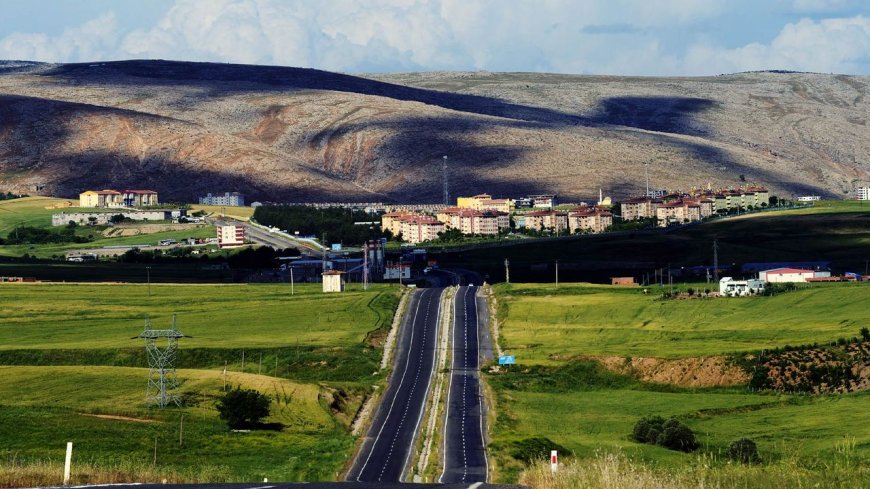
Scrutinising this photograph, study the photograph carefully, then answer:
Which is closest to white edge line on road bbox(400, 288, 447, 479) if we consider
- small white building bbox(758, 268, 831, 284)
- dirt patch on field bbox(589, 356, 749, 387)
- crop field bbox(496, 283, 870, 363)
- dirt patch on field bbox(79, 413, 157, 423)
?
crop field bbox(496, 283, 870, 363)

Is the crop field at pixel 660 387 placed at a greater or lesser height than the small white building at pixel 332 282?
lesser

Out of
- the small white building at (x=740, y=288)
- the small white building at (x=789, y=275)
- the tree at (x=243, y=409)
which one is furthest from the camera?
the small white building at (x=789, y=275)

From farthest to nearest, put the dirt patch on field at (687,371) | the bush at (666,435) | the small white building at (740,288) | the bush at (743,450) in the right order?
the small white building at (740,288) < the dirt patch on field at (687,371) < the bush at (666,435) < the bush at (743,450)

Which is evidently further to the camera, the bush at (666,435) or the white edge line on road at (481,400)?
the bush at (666,435)

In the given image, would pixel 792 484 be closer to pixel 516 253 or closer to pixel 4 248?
pixel 516 253

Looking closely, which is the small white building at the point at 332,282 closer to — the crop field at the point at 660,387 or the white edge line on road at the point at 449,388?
the white edge line on road at the point at 449,388

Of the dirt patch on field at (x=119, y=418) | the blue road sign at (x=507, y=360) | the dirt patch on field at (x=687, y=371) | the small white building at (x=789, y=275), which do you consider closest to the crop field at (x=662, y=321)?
the blue road sign at (x=507, y=360)

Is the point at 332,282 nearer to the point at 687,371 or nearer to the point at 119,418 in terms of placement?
the point at 687,371
